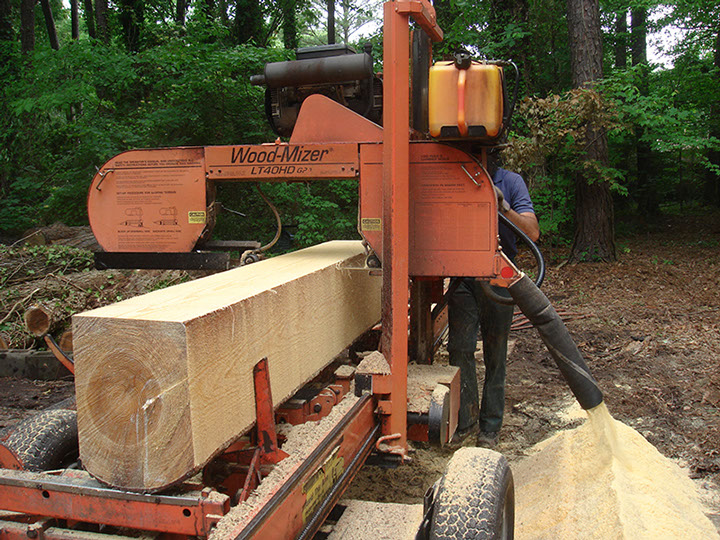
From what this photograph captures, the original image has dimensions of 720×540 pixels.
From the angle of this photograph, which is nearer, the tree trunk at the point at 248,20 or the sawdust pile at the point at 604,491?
the sawdust pile at the point at 604,491

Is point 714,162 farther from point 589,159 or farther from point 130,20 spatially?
point 130,20

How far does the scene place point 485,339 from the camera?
162 inches

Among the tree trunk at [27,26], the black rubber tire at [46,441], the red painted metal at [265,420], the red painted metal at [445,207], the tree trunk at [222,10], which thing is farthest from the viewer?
the tree trunk at [222,10]

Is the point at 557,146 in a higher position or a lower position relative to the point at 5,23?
lower

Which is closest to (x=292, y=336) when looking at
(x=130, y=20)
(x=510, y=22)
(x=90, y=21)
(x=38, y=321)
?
(x=38, y=321)

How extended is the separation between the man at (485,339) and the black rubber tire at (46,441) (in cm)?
239

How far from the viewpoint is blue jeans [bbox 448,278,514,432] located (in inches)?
157

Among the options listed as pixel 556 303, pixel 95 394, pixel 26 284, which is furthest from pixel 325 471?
pixel 556 303


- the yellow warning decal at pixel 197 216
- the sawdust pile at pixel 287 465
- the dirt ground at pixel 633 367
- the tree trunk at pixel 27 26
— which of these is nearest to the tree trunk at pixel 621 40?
the dirt ground at pixel 633 367

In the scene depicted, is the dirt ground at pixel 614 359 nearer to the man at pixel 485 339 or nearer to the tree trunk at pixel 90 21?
the man at pixel 485 339

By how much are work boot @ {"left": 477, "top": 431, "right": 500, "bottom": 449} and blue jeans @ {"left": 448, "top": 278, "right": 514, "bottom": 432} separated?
3 centimetres

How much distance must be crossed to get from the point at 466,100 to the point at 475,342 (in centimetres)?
191

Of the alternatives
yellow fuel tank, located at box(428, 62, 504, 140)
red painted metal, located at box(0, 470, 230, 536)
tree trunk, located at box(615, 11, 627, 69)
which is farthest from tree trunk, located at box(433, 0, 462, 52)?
red painted metal, located at box(0, 470, 230, 536)

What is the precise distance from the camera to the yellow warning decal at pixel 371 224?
9.82 ft
